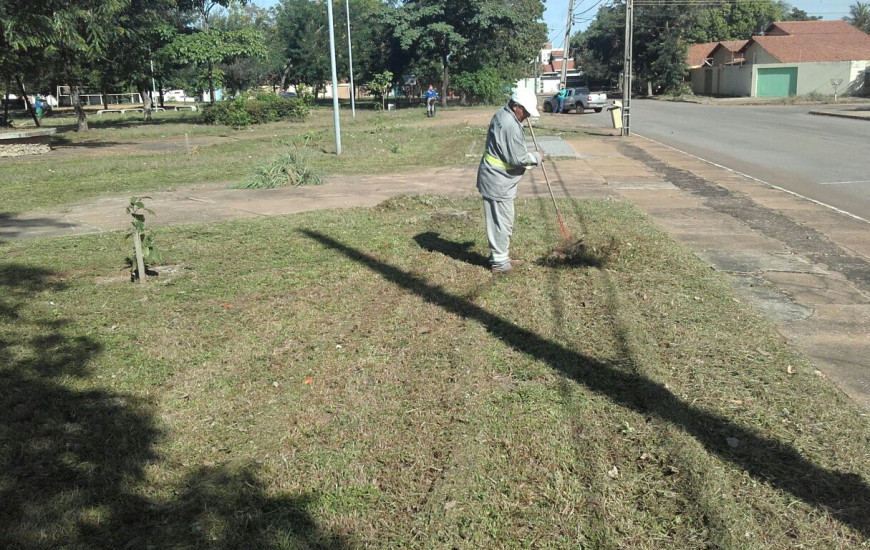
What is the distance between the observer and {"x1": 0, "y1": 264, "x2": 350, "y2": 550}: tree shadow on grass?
10.4 feet

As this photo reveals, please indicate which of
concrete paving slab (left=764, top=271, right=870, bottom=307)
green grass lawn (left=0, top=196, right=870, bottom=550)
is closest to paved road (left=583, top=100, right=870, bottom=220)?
concrete paving slab (left=764, top=271, right=870, bottom=307)

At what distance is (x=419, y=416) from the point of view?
13.9 feet

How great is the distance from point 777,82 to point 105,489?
5796 cm

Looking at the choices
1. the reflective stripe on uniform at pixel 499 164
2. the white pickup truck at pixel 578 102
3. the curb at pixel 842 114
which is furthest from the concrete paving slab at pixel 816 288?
the white pickup truck at pixel 578 102

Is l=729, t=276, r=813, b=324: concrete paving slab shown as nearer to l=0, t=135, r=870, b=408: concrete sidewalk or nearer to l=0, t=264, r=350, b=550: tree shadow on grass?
l=0, t=135, r=870, b=408: concrete sidewalk

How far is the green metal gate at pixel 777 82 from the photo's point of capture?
52.0m

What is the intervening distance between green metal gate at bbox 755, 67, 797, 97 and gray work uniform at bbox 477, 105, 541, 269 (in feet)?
172

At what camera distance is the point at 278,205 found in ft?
38.7

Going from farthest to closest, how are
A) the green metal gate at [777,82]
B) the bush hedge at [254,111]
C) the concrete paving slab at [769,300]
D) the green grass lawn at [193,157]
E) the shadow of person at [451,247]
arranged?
the green metal gate at [777,82]
the bush hedge at [254,111]
the green grass lawn at [193,157]
the shadow of person at [451,247]
the concrete paving slab at [769,300]

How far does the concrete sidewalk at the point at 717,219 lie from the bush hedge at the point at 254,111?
66.0 feet

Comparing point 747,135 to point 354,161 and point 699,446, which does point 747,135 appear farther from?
point 699,446

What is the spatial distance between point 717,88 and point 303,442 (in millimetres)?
65895

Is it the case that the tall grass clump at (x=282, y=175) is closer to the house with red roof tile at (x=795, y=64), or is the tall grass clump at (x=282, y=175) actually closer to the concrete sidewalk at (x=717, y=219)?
the concrete sidewalk at (x=717, y=219)

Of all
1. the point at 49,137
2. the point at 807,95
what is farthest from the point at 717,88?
the point at 49,137
